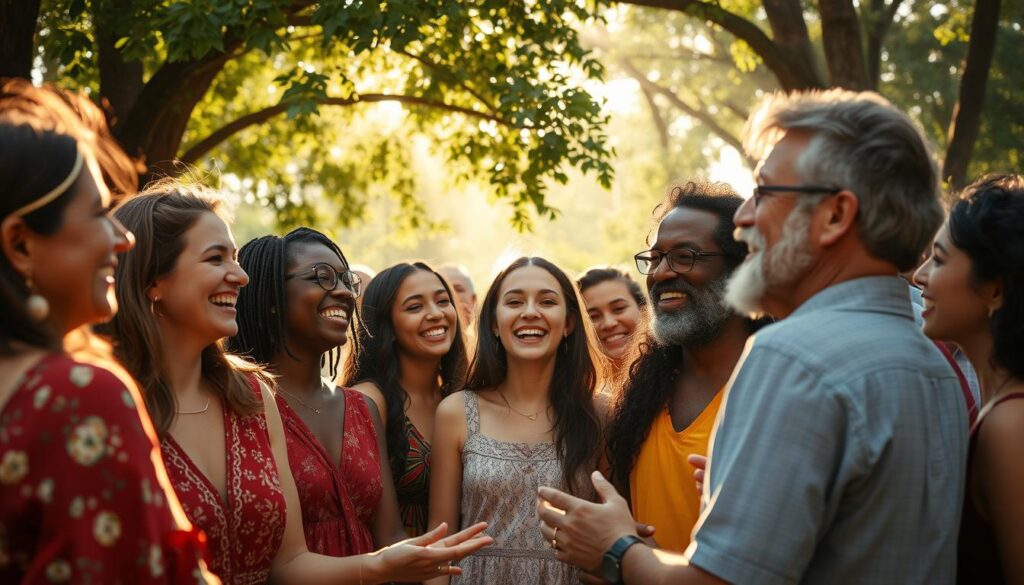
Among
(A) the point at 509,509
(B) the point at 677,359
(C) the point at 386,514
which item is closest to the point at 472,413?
(A) the point at 509,509

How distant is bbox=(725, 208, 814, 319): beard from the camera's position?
2.74 metres

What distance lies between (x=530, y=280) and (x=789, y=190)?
2671mm

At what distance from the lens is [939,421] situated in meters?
2.55

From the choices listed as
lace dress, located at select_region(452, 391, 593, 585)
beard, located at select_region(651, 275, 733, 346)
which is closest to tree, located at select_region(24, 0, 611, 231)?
lace dress, located at select_region(452, 391, 593, 585)

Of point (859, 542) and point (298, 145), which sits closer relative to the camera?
point (859, 542)

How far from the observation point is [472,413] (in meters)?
5.01

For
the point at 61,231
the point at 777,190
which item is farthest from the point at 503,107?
the point at 61,231

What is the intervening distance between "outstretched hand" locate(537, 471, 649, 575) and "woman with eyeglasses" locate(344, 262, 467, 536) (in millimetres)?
2380

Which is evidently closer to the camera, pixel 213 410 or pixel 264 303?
pixel 213 410

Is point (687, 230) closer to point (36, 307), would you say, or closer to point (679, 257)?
point (679, 257)

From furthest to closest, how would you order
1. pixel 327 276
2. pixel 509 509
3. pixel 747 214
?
1. pixel 327 276
2. pixel 509 509
3. pixel 747 214

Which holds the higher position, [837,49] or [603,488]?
[837,49]

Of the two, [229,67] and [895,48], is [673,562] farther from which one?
[895,48]

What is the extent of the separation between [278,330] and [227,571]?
5.51 ft
